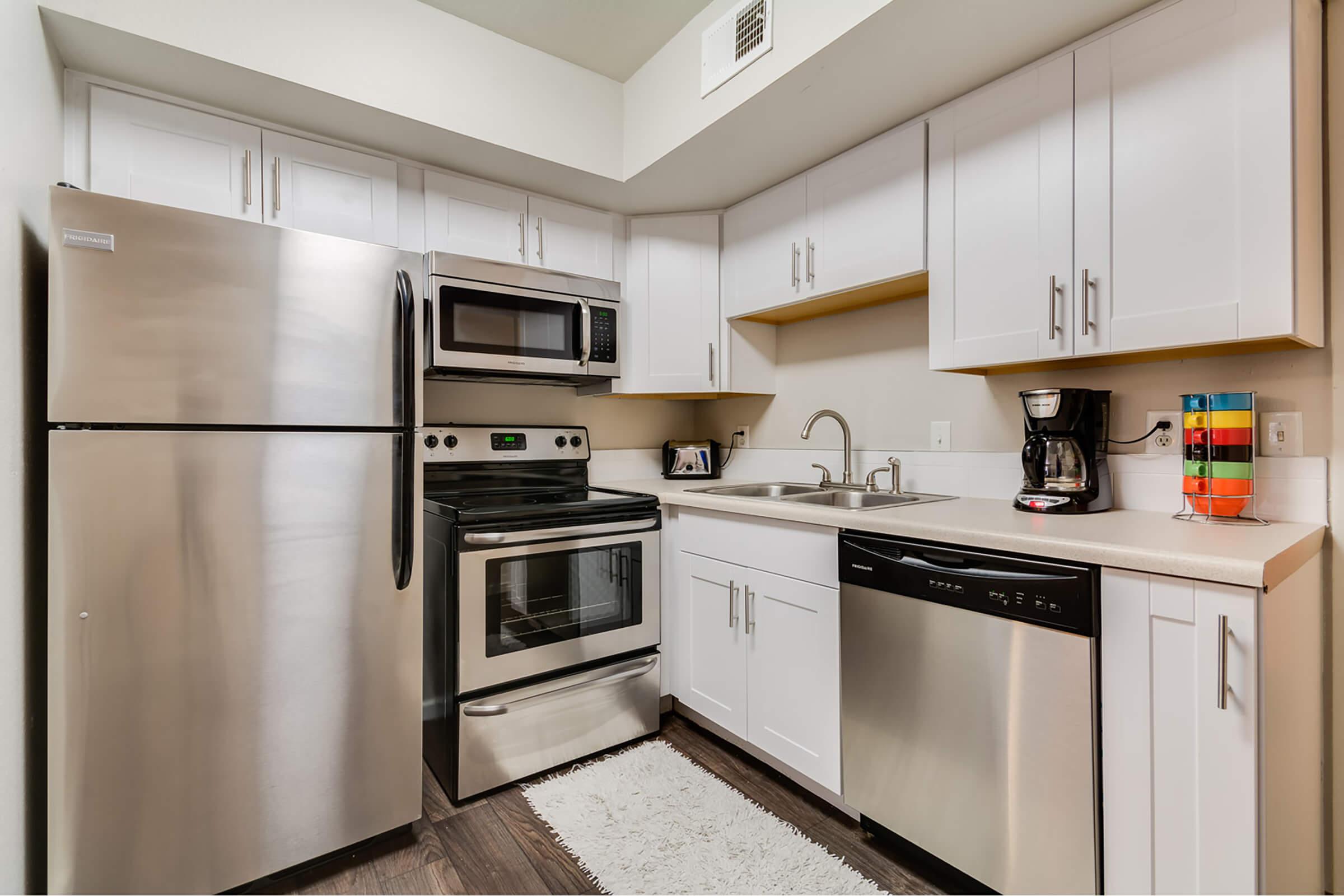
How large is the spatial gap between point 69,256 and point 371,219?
3.04 feet

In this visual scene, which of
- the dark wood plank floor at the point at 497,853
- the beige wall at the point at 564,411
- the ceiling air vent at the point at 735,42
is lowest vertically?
the dark wood plank floor at the point at 497,853

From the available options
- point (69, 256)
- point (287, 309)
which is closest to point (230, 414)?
point (287, 309)

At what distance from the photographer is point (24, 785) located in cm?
128

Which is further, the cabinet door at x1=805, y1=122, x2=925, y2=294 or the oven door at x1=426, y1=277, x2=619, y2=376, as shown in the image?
the oven door at x1=426, y1=277, x2=619, y2=376

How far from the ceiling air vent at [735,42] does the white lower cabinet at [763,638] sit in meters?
1.40

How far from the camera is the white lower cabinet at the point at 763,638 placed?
174cm

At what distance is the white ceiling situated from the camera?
1930mm

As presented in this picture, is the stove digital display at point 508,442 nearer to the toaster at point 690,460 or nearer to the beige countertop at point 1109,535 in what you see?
the toaster at point 690,460

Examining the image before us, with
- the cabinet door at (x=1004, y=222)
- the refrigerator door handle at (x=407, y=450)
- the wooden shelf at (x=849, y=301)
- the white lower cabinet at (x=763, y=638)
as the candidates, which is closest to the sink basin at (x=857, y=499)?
the white lower cabinet at (x=763, y=638)

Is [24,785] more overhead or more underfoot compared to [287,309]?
more underfoot

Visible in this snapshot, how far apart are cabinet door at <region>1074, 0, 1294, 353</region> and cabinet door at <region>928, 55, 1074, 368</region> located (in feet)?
0.19

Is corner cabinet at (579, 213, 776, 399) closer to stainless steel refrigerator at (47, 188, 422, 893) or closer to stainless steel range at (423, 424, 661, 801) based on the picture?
stainless steel range at (423, 424, 661, 801)

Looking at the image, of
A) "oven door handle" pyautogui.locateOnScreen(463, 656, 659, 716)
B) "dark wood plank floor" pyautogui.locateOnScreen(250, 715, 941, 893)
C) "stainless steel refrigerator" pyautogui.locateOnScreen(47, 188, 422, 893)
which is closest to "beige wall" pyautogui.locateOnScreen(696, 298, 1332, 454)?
"oven door handle" pyautogui.locateOnScreen(463, 656, 659, 716)

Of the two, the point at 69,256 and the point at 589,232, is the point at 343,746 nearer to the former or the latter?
the point at 69,256
